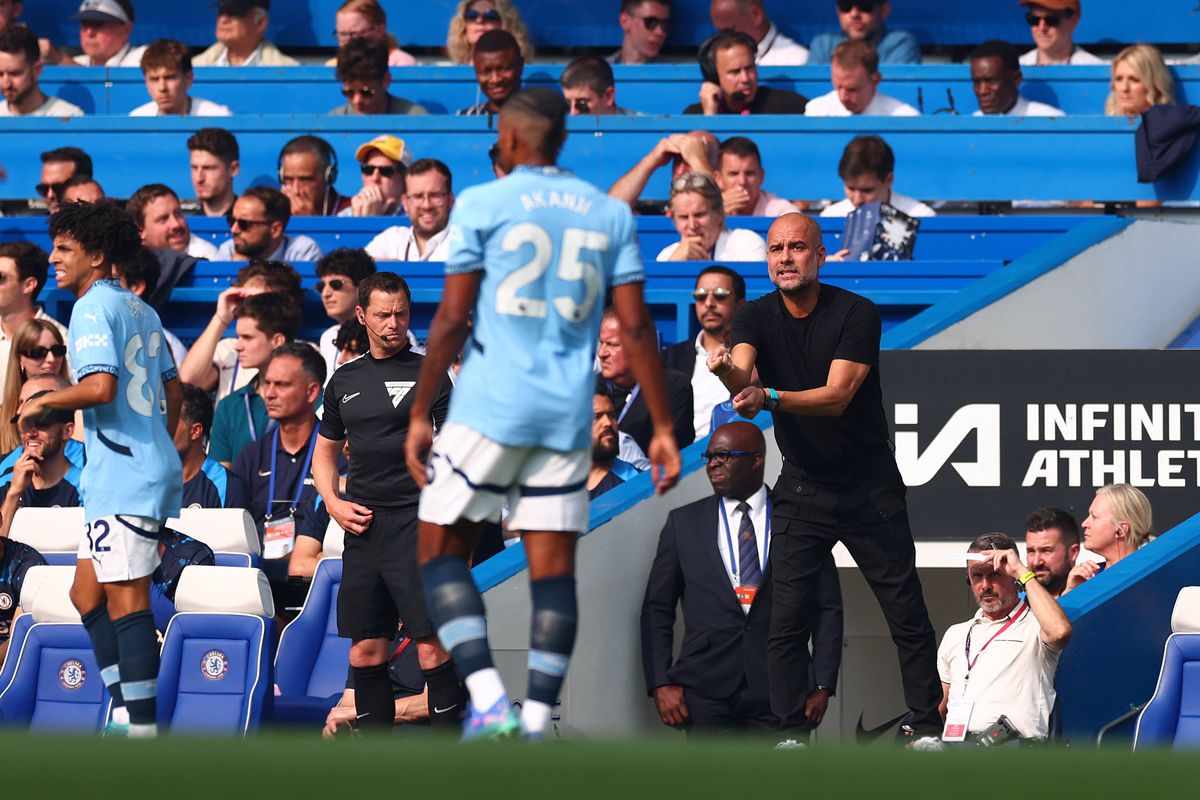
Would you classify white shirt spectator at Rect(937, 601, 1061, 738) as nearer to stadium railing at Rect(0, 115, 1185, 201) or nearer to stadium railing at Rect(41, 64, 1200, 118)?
stadium railing at Rect(0, 115, 1185, 201)

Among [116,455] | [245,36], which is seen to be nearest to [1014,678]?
[116,455]

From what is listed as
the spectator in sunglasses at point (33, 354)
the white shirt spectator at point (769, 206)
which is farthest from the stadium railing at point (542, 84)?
the spectator in sunglasses at point (33, 354)

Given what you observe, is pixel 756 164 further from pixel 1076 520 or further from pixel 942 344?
pixel 1076 520

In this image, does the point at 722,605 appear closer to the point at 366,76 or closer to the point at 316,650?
the point at 316,650

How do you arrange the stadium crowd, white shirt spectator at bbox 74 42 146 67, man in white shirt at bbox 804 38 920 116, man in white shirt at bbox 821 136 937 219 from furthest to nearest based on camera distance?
white shirt spectator at bbox 74 42 146 67, man in white shirt at bbox 804 38 920 116, man in white shirt at bbox 821 136 937 219, the stadium crowd

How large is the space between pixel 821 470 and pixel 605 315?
2890 mm

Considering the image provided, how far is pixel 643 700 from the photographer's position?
775 centimetres

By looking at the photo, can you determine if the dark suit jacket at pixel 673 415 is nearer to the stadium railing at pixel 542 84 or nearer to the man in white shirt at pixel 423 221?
the man in white shirt at pixel 423 221

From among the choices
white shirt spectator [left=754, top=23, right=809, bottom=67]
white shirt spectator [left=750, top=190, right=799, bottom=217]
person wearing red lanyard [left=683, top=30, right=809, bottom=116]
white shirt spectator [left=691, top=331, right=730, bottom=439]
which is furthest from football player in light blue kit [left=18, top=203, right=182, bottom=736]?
white shirt spectator [left=754, top=23, right=809, bottom=67]

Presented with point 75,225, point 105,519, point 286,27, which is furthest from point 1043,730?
point 286,27

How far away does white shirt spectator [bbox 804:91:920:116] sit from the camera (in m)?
11.8

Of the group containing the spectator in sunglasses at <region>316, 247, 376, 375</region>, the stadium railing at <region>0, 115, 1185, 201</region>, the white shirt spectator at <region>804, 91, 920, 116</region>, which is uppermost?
the white shirt spectator at <region>804, 91, 920, 116</region>

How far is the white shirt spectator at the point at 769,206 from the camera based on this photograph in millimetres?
10609

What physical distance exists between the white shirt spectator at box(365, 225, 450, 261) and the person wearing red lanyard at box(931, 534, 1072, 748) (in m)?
4.21
